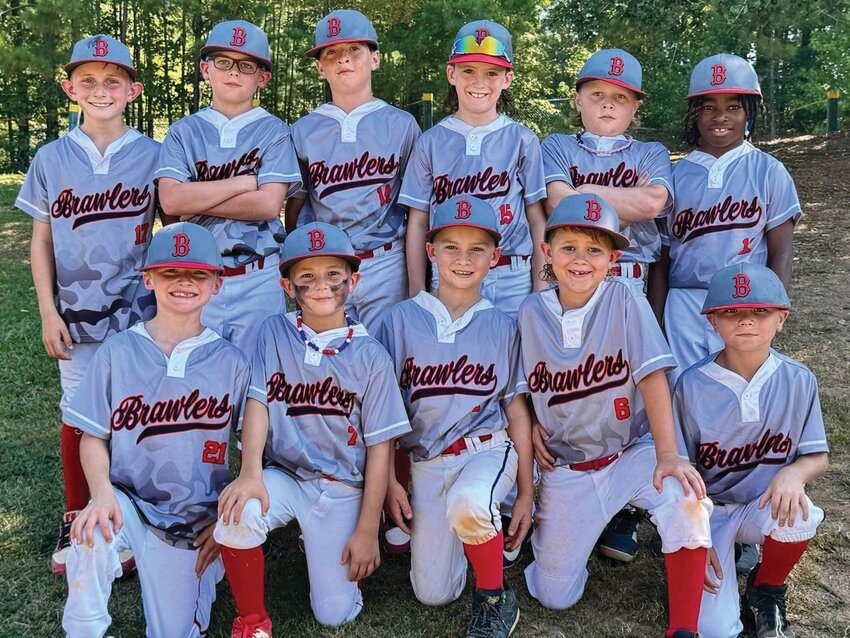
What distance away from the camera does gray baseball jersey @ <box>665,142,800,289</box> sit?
3.57 metres

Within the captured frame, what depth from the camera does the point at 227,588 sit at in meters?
3.21

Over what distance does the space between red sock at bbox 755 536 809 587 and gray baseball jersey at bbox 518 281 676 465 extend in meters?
0.62

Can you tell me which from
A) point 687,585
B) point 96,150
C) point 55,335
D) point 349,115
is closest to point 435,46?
point 349,115

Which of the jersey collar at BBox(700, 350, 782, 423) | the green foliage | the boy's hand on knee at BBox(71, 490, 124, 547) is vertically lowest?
the boy's hand on knee at BBox(71, 490, 124, 547)

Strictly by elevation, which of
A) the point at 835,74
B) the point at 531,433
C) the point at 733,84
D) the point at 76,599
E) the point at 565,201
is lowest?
the point at 76,599

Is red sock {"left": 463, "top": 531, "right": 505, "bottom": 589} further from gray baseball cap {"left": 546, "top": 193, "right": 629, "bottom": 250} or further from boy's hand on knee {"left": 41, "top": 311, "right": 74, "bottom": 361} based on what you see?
boy's hand on knee {"left": 41, "top": 311, "right": 74, "bottom": 361}

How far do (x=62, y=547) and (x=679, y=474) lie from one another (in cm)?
242

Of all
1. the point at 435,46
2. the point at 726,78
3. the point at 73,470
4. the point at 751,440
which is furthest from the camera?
the point at 435,46

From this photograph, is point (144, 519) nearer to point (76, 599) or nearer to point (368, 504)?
point (76, 599)

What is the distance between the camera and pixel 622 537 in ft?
11.4

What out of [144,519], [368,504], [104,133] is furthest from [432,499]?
[104,133]

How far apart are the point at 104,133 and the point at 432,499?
81.4 inches

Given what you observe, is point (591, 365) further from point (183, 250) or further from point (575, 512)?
point (183, 250)

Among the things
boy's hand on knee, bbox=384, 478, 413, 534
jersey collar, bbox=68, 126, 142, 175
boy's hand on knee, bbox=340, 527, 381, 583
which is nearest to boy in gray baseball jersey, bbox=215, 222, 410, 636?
boy's hand on knee, bbox=340, 527, 381, 583
